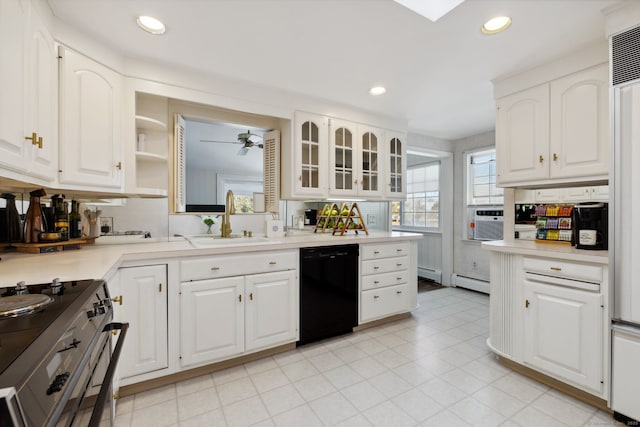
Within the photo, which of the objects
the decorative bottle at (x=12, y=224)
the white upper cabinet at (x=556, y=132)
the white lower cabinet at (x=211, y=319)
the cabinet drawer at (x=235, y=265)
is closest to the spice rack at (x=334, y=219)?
the cabinet drawer at (x=235, y=265)

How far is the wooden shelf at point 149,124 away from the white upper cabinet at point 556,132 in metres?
2.82

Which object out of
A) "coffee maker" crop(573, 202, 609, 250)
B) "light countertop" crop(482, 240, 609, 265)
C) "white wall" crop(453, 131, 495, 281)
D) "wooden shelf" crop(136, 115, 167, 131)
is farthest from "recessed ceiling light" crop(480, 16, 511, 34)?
"white wall" crop(453, 131, 495, 281)

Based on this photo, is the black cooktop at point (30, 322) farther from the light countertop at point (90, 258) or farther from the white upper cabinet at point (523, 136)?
the white upper cabinet at point (523, 136)

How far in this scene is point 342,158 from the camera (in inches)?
123

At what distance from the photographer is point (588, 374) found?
5.54 feet

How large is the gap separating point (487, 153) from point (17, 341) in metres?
4.79

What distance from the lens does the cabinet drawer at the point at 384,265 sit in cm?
280

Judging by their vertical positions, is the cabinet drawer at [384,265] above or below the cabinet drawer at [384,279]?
above

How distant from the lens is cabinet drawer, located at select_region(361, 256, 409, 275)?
280 cm

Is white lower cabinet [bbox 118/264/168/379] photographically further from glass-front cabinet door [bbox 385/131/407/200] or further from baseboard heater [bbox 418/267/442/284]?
baseboard heater [bbox 418/267/442/284]

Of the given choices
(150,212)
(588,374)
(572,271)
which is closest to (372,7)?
(572,271)

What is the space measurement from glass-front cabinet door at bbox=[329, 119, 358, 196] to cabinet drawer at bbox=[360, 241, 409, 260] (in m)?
0.66

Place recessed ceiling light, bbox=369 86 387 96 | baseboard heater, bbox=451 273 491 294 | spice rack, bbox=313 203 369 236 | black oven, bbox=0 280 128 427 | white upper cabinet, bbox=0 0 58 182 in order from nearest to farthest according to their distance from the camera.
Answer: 1. black oven, bbox=0 280 128 427
2. white upper cabinet, bbox=0 0 58 182
3. recessed ceiling light, bbox=369 86 387 96
4. spice rack, bbox=313 203 369 236
5. baseboard heater, bbox=451 273 491 294

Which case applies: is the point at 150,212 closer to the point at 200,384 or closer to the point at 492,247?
the point at 200,384
